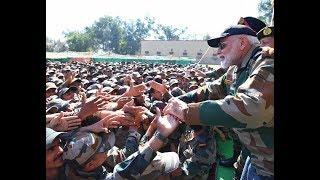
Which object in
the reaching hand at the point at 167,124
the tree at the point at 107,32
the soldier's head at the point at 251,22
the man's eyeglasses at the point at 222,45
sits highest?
the tree at the point at 107,32

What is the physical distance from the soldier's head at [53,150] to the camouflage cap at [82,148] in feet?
0.17

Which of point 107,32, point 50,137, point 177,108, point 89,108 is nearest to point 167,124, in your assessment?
point 177,108

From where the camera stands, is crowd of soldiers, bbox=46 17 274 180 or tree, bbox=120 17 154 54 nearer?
crowd of soldiers, bbox=46 17 274 180

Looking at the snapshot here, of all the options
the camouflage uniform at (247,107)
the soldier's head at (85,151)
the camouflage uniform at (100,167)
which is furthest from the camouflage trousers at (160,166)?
the camouflage uniform at (247,107)

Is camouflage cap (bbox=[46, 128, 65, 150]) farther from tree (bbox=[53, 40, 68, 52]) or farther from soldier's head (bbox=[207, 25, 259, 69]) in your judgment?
tree (bbox=[53, 40, 68, 52])

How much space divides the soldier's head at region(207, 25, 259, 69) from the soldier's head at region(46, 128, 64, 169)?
1.46m

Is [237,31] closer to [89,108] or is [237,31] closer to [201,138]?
[89,108]

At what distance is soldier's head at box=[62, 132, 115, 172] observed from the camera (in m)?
3.14

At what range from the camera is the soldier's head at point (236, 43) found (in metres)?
3.25

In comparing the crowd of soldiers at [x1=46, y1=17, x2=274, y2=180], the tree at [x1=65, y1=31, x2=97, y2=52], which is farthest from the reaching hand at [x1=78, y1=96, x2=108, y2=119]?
the tree at [x1=65, y1=31, x2=97, y2=52]

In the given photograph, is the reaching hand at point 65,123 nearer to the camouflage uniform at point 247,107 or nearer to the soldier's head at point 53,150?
the soldier's head at point 53,150
